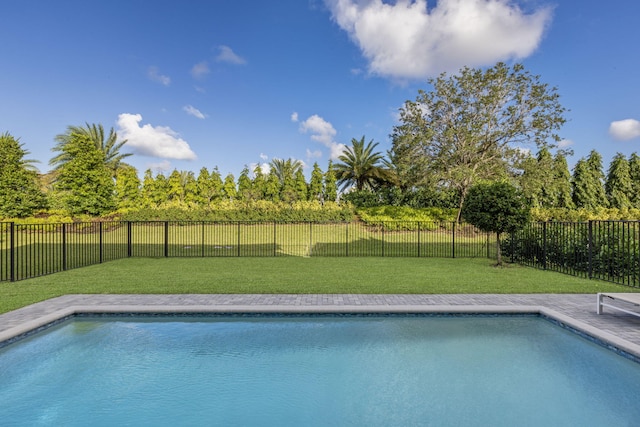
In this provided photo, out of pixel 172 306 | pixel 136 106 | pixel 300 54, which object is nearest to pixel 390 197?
pixel 300 54

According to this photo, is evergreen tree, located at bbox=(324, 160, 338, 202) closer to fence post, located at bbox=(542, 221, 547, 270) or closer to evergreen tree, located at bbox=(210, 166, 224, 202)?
evergreen tree, located at bbox=(210, 166, 224, 202)

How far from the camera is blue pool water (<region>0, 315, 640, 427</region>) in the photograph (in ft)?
11.3

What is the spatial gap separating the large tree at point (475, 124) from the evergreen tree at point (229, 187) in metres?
16.6

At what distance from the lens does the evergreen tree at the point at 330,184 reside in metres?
33.2

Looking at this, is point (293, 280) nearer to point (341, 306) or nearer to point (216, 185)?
point (341, 306)

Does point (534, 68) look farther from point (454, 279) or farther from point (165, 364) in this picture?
point (165, 364)

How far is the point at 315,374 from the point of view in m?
4.27

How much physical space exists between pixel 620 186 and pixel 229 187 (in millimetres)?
35492

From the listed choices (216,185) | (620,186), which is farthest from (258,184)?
(620,186)

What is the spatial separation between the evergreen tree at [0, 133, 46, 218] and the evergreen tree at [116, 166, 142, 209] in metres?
5.18

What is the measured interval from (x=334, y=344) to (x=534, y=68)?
23452 mm

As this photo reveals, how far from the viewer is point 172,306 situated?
590 centimetres

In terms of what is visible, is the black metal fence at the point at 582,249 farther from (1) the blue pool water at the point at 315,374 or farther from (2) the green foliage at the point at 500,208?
(1) the blue pool water at the point at 315,374

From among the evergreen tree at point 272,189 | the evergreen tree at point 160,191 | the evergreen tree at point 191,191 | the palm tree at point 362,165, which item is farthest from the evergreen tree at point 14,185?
the palm tree at point 362,165
